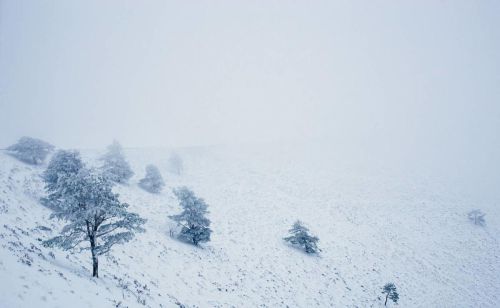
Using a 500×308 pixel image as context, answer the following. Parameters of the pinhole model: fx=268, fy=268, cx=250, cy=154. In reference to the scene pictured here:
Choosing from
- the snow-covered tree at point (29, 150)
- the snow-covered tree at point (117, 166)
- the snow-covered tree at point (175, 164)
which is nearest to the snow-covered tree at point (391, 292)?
the snow-covered tree at point (117, 166)

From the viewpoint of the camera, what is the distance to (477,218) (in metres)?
49.3

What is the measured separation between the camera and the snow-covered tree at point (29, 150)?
3381cm

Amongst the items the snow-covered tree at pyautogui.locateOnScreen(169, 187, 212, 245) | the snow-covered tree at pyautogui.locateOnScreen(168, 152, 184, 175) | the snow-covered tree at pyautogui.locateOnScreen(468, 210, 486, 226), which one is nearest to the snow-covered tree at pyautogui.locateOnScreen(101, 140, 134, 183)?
the snow-covered tree at pyautogui.locateOnScreen(168, 152, 184, 175)

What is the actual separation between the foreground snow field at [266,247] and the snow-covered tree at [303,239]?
45.1 inches

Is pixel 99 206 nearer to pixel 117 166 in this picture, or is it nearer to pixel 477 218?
pixel 117 166

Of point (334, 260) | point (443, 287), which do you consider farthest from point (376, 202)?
point (334, 260)

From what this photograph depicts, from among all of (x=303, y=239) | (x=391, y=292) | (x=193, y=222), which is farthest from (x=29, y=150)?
(x=391, y=292)

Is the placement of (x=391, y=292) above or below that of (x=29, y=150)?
below

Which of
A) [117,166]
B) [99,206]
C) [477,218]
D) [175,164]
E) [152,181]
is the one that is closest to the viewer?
[99,206]

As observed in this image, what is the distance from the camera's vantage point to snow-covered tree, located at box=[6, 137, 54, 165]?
111 feet

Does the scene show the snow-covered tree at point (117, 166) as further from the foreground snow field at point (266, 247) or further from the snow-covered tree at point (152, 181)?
the snow-covered tree at point (152, 181)

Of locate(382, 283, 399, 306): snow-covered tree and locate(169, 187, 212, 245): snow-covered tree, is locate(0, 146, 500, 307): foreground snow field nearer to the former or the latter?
locate(169, 187, 212, 245): snow-covered tree

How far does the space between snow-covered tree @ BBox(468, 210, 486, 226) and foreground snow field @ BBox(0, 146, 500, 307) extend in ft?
4.34

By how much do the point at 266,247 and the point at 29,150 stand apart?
3217 centimetres
